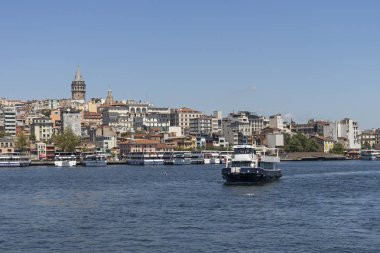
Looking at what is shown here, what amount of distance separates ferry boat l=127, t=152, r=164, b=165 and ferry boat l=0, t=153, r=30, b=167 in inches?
695

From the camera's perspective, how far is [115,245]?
24938 mm

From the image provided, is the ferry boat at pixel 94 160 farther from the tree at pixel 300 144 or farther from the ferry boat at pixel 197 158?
the tree at pixel 300 144

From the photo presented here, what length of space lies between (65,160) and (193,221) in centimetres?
8813

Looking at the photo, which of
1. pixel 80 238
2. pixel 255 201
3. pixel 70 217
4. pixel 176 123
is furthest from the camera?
pixel 176 123

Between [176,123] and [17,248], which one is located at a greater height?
[176,123]

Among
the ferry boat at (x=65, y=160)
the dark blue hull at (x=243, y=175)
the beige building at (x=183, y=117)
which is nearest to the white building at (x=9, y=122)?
the ferry boat at (x=65, y=160)

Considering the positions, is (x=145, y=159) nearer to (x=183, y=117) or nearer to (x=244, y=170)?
(x=183, y=117)

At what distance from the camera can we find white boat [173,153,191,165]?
120 meters

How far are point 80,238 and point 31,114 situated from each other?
514ft

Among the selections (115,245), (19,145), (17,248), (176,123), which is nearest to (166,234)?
(115,245)

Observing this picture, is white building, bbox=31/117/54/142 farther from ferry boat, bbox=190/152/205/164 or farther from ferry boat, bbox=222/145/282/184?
ferry boat, bbox=222/145/282/184

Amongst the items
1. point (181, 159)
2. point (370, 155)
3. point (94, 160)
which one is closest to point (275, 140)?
point (370, 155)

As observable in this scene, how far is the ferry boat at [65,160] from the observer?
11344cm

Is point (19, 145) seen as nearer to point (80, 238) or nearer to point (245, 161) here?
point (245, 161)
